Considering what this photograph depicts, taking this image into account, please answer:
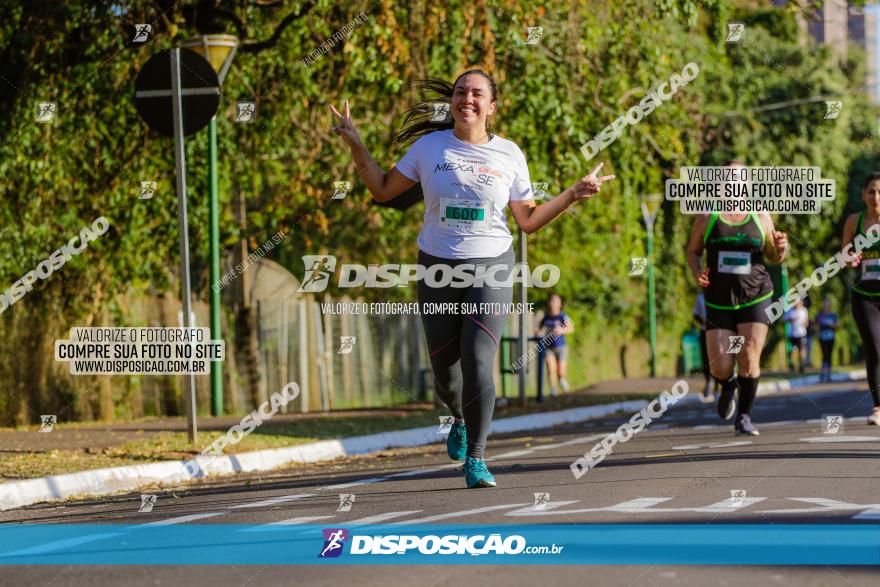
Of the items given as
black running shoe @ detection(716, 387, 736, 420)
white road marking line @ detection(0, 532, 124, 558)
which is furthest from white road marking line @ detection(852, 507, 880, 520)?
black running shoe @ detection(716, 387, 736, 420)

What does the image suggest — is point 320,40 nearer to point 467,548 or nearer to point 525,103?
point 525,103

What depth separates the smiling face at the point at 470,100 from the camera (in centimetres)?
823

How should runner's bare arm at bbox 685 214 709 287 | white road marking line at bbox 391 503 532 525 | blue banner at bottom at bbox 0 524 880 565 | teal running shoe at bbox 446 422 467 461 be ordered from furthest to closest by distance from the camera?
runner's bare arm at bbox 685 214 709 287
teal running shoe at bbox 446 422 467 461
white road marking line at bbox 391 503 532 525
blue banner at bottom at bbox 0 524 880 565

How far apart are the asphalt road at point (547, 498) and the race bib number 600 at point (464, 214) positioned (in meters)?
1.47

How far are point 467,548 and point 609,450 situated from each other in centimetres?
528

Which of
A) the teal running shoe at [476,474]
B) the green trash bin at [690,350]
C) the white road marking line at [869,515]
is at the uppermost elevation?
the teal running shoe at [476,474]

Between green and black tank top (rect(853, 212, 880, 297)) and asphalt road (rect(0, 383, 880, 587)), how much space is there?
1158 mm

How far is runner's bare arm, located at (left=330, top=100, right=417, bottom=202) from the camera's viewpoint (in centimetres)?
827

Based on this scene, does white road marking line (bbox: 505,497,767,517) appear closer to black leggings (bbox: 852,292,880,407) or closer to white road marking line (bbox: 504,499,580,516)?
white road marking line (bbox: 504,499,580,516)

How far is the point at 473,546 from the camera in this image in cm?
612

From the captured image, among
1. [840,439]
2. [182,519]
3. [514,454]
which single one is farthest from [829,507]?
[514,454]

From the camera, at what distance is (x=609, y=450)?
11.2 metres

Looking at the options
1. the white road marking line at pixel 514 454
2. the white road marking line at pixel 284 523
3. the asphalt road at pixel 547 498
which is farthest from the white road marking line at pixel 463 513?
the white road marking line at pixel 514 454

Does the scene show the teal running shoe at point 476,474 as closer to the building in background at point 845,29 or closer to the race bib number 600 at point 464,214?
the race bib number 600 at point 464,214
